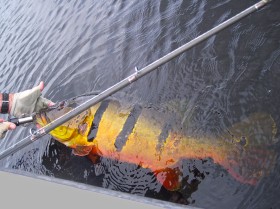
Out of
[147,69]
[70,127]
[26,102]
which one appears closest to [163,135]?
[147,69]

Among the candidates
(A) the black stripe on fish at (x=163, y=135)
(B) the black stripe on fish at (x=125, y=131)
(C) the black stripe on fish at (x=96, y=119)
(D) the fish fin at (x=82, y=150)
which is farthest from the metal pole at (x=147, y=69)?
(D) the fish fin at (x=82, y=150)

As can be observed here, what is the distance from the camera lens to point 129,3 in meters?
9.66

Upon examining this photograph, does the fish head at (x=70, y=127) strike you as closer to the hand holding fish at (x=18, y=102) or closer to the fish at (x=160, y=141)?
the fish at (x=160, y=141)

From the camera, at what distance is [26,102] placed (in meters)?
5.73

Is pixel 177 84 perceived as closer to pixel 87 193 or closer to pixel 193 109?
pixel 193 109

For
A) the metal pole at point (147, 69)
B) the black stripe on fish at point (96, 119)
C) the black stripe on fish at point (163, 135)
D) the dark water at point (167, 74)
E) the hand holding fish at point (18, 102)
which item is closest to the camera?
the metal pole at point (147, 69)

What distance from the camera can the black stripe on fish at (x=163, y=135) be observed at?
538 centimetres

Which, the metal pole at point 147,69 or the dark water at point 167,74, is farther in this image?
the dark water at point 167,74

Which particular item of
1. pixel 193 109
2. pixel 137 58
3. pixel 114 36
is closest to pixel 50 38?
pixel 114 36

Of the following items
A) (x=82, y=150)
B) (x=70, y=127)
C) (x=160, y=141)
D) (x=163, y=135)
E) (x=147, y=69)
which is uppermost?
(x=147, y=69)

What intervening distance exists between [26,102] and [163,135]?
243 centimetres

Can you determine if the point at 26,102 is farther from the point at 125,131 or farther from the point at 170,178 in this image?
the point at 170,178

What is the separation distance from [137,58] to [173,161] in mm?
3459

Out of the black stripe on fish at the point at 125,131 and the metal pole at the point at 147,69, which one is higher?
the metal pole at the point at 147,69
